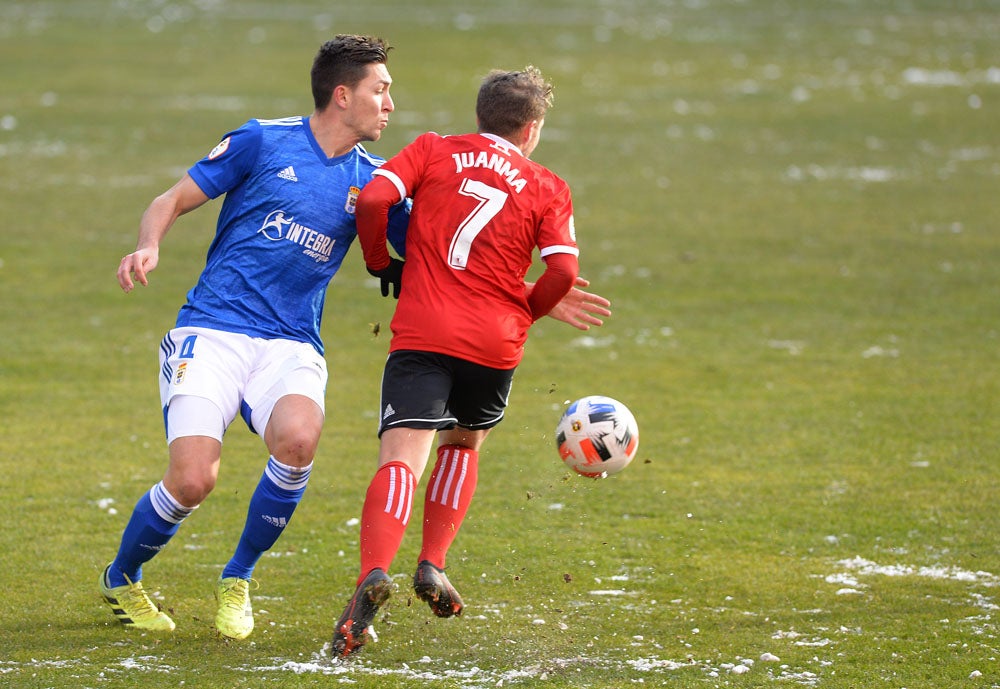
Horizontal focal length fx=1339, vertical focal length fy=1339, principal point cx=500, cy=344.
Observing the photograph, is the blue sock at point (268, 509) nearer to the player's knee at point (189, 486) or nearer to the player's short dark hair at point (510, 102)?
the player's knee at point (189, 486)

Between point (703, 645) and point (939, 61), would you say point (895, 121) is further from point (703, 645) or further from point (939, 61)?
point (703, 645)

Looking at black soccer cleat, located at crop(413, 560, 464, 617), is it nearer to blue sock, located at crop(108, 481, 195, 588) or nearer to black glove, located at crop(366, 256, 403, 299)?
blue sock, located at crop(108, 481, 195, 588)

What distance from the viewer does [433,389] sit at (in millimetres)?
5328

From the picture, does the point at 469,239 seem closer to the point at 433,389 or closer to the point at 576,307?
the point at 433,389

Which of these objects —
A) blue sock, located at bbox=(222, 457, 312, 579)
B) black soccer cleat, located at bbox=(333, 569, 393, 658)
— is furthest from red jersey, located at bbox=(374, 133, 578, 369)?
black soccer cleat, located at bbox=(333, 569, 393, 658)

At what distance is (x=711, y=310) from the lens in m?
12.2

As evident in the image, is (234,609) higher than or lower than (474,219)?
lower

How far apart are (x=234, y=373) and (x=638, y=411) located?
4.43 metres

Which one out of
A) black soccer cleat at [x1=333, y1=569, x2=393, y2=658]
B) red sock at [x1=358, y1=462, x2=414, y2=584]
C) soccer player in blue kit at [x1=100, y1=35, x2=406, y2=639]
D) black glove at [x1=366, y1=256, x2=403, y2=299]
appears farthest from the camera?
black glove at [x1=366, y1=256, x2=403, y2=299]

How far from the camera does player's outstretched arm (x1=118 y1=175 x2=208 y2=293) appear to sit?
213 inches

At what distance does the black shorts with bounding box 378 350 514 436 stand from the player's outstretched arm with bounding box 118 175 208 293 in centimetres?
107

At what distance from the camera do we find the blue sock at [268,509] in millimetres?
5562

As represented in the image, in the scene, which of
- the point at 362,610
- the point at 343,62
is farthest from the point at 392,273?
the point at 362,610

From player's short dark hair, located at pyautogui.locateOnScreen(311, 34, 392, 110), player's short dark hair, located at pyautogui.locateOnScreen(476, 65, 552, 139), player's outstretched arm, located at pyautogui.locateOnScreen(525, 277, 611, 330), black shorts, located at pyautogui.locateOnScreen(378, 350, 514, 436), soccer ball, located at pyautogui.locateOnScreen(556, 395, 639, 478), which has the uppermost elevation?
player's short dark hair, located at pyautogui.locateOnScreen(311, 34, 392, 110)
